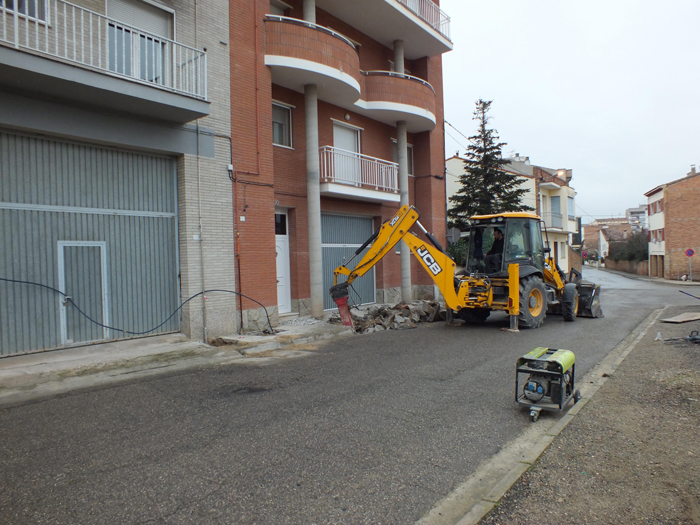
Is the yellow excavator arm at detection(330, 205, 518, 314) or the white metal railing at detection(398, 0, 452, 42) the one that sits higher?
the white metal railing at detection(398, 0, 452, 42)

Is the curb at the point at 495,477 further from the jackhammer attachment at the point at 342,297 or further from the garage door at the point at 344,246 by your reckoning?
the garage door at the point at 344,246

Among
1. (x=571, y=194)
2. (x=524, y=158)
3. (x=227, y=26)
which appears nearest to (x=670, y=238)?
(x=571, y=194)

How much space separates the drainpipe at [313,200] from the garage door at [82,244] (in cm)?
411

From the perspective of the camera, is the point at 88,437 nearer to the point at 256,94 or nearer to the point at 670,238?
the point at 256,94

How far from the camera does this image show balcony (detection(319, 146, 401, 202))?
45.5ft

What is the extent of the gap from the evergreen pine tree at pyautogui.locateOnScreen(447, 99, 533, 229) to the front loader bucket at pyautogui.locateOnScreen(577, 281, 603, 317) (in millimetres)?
8752

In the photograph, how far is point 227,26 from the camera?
1075cm

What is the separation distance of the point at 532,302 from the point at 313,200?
21.3 ft

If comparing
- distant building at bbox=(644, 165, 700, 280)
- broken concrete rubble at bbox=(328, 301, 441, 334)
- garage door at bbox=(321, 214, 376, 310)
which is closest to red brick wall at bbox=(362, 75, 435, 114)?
garage door at bbox=(321, 214, 376, 310)

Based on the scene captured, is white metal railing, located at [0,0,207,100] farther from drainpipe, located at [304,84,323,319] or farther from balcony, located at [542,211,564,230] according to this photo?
balcony, located at [542,211,564,230]

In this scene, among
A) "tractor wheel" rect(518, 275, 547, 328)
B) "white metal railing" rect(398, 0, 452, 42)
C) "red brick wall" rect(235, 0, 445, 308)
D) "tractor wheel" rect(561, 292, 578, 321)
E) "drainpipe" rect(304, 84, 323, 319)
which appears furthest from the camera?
"white metal railing" rect(398, 0, 452, 42)

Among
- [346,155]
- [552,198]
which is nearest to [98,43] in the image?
[346,155]

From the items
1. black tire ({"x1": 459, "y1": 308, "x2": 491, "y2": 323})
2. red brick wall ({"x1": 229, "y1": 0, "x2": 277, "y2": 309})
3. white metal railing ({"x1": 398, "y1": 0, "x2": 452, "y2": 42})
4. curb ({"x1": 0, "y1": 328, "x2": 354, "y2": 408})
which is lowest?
curb ({"x1": 0, "y1": 328, "x2": 354, "y2": 408})

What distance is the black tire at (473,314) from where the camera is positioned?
1232cm
